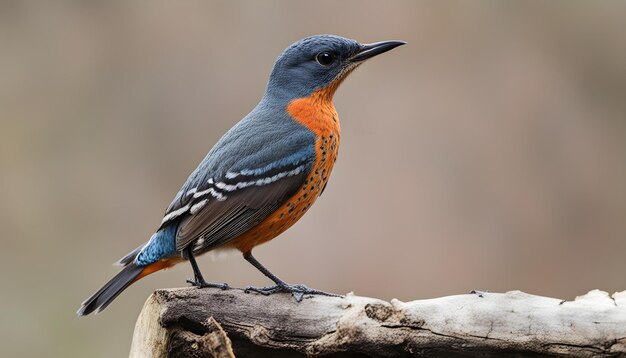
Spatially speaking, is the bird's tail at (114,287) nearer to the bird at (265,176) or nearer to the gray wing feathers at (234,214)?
the bird at (265,176)

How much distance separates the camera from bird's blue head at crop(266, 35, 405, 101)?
21.1 feet

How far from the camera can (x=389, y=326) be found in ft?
17.3

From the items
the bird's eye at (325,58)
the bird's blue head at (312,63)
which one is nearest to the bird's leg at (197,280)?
the bird's blue head at (312,63)

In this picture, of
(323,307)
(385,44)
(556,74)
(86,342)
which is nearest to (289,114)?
(385,44)

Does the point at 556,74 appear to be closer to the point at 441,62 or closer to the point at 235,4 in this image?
the point at 441,62

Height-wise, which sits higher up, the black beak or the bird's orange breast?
the black beak

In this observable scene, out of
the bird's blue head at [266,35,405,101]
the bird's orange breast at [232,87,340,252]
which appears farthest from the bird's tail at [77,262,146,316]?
the bird's blue head at [266,35,405,101]

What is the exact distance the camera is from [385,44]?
6.45 meters

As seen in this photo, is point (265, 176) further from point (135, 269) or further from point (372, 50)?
point (372, 50)

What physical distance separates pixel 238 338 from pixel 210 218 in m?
0.81

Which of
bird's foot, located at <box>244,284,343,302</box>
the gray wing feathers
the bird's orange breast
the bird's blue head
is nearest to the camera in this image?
bird's foot, located at <box>244,284,343,302</box>

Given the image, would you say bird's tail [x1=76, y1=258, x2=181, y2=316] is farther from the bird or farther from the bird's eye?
the bird's eye

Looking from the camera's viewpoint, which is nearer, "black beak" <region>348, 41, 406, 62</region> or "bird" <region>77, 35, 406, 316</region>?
"bird" <region>77, 35, 406, 316</region>

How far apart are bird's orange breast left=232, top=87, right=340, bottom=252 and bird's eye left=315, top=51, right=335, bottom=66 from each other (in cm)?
17
